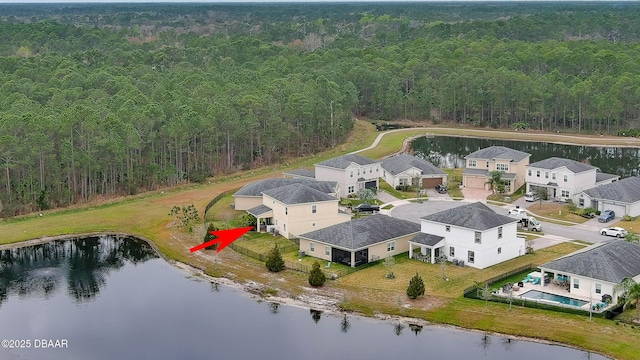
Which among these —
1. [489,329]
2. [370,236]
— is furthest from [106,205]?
[489,329]

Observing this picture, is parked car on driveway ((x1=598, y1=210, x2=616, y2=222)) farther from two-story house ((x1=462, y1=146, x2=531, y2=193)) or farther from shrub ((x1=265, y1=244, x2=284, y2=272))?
shrub ((x1=265, y1=244, x2=284, y2=272))

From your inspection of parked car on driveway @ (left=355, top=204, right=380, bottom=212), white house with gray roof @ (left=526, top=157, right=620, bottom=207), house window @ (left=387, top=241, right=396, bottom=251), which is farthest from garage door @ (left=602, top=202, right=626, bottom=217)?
house window @ (left=387, top=241, right=396, bottom=251)

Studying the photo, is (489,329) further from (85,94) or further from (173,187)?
(85,94)

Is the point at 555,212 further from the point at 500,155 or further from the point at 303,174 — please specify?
the point at 303,174

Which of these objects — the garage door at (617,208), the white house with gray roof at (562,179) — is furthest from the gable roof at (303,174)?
the garage door at (617,208)

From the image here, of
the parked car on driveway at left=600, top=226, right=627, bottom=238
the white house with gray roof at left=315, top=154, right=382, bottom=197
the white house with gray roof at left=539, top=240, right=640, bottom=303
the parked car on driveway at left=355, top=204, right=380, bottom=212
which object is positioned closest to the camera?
the white house with gray roof at left=539, top=240, right=640, bottom=303

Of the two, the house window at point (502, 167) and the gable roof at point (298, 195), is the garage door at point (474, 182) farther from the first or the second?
the gable roof at point (298, 195)
